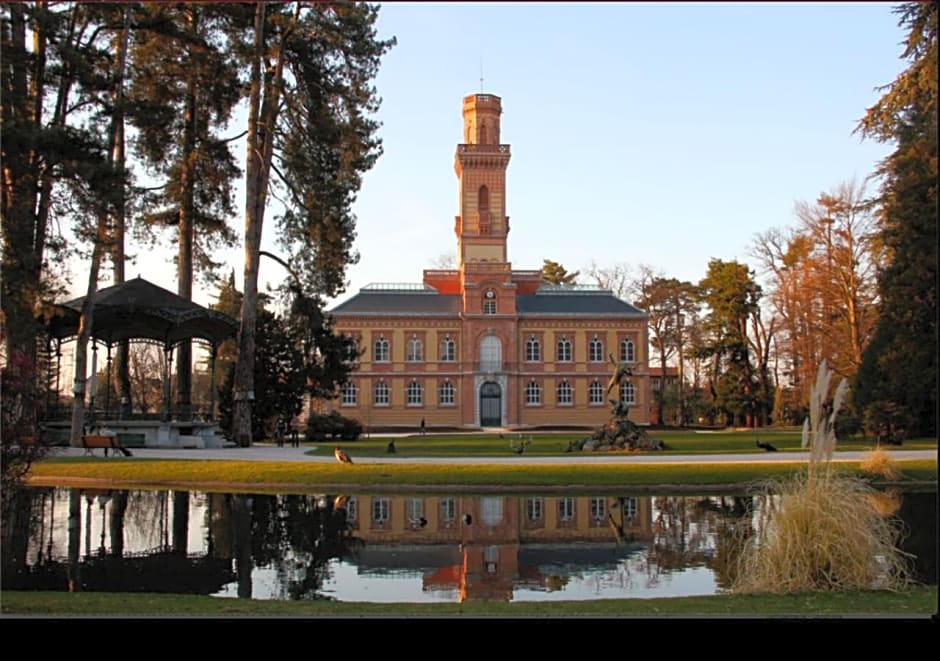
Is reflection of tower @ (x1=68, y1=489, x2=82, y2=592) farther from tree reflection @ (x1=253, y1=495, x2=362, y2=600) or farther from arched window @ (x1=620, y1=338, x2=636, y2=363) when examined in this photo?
arched window @ (x1=620, y1=338, x2=636, y2=363)

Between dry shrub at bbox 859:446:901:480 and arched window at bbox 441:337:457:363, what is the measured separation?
4244 centimetres

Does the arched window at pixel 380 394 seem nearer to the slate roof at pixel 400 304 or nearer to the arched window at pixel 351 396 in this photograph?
the arched window at pixel 351 396

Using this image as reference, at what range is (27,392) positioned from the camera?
10969 mm

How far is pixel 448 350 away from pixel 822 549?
51.8 m

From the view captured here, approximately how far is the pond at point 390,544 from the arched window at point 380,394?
1647 inches

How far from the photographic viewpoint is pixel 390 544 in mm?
12062

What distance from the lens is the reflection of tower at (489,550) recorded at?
9039 mm

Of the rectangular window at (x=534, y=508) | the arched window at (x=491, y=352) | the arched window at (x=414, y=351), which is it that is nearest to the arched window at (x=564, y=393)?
the arched window at (x=491, y=352)

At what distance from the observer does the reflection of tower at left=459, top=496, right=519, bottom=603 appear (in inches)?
356

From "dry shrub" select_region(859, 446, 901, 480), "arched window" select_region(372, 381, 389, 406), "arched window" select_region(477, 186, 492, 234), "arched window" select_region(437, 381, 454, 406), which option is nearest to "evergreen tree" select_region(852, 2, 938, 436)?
"dry shrub" select_region(859, 446, 901, 480)

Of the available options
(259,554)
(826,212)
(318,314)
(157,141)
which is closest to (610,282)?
(826,212)

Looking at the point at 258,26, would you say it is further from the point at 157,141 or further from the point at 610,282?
the point at 610,282

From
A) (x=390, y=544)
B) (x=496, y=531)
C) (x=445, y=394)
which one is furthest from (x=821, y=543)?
(x=445, y=394)

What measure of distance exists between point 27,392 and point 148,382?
172 feet
